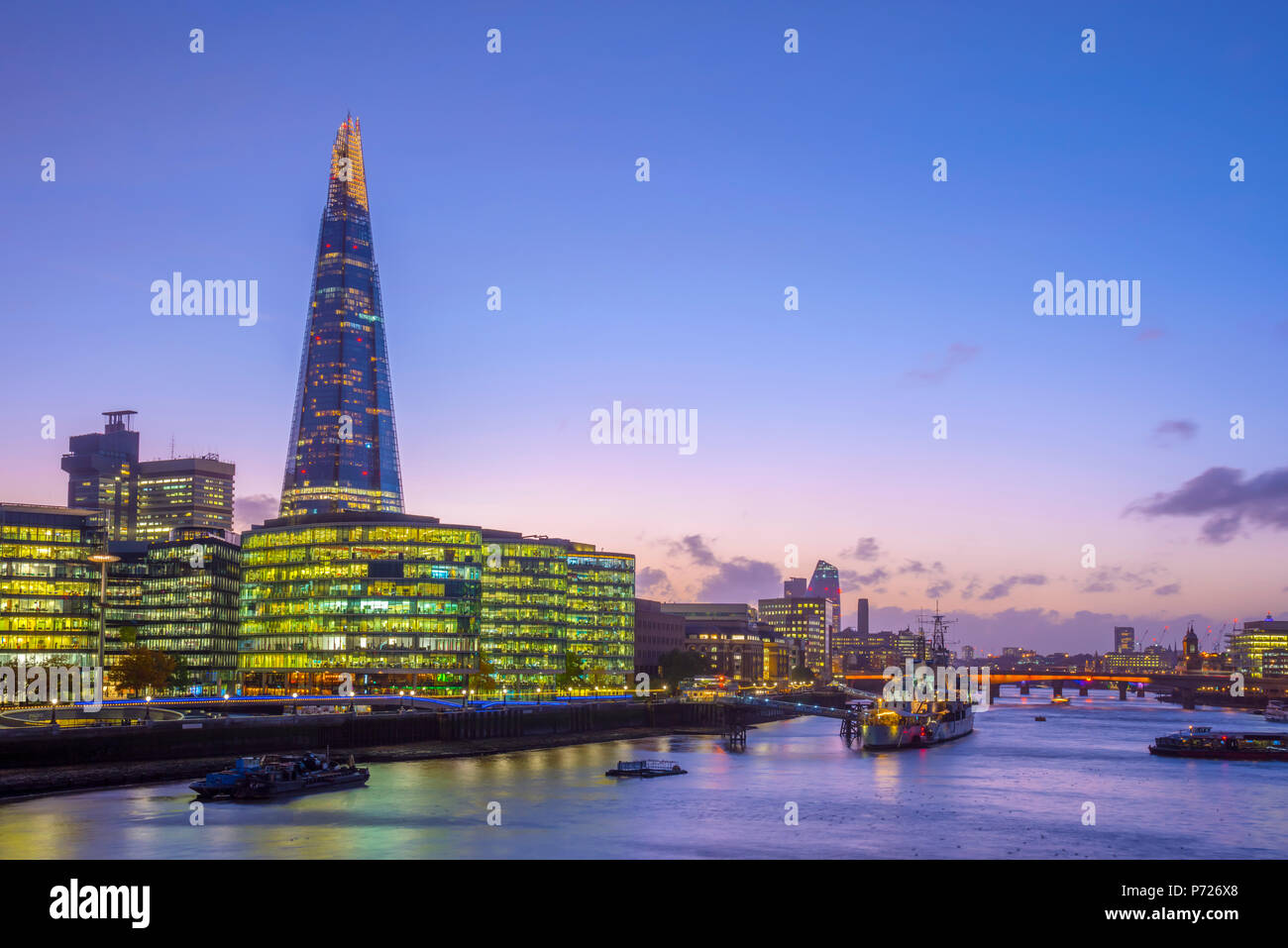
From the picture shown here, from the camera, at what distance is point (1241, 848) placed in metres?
73.0

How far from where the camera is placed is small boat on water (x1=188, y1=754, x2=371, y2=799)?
8688 centimetres

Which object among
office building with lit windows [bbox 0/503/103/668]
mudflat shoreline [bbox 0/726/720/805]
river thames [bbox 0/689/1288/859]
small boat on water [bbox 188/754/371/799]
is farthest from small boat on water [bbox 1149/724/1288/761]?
office building with lit windows [bbox 0/503/103/668]

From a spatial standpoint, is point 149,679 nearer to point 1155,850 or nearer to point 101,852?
point 101,852

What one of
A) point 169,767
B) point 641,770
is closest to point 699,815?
point 641,770

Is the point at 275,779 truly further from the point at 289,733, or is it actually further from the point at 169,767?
the point at 289,733

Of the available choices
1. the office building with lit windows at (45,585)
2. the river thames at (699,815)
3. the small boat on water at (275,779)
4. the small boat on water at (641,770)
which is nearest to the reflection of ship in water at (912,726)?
the river thames at (699,815)

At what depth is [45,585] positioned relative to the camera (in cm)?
19000

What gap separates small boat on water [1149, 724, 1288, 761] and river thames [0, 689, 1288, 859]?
18137 mm

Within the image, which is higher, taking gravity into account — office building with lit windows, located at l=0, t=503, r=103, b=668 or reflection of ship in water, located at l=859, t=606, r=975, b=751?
office building with lit windows, located at l=0, t=503, r=103, b=668

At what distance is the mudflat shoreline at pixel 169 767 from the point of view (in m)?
86.8

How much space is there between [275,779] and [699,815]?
32710mm

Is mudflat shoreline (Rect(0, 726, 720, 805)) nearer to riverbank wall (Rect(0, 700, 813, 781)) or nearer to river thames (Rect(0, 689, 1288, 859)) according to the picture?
riverbank wall (Rect(0, 700, 813, 781))

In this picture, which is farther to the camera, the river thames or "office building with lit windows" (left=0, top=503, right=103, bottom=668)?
"office building with lit windows" (left=0, top=503, right=103, bottom=668)

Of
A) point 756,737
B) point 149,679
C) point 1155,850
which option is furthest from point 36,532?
point 1155,850
